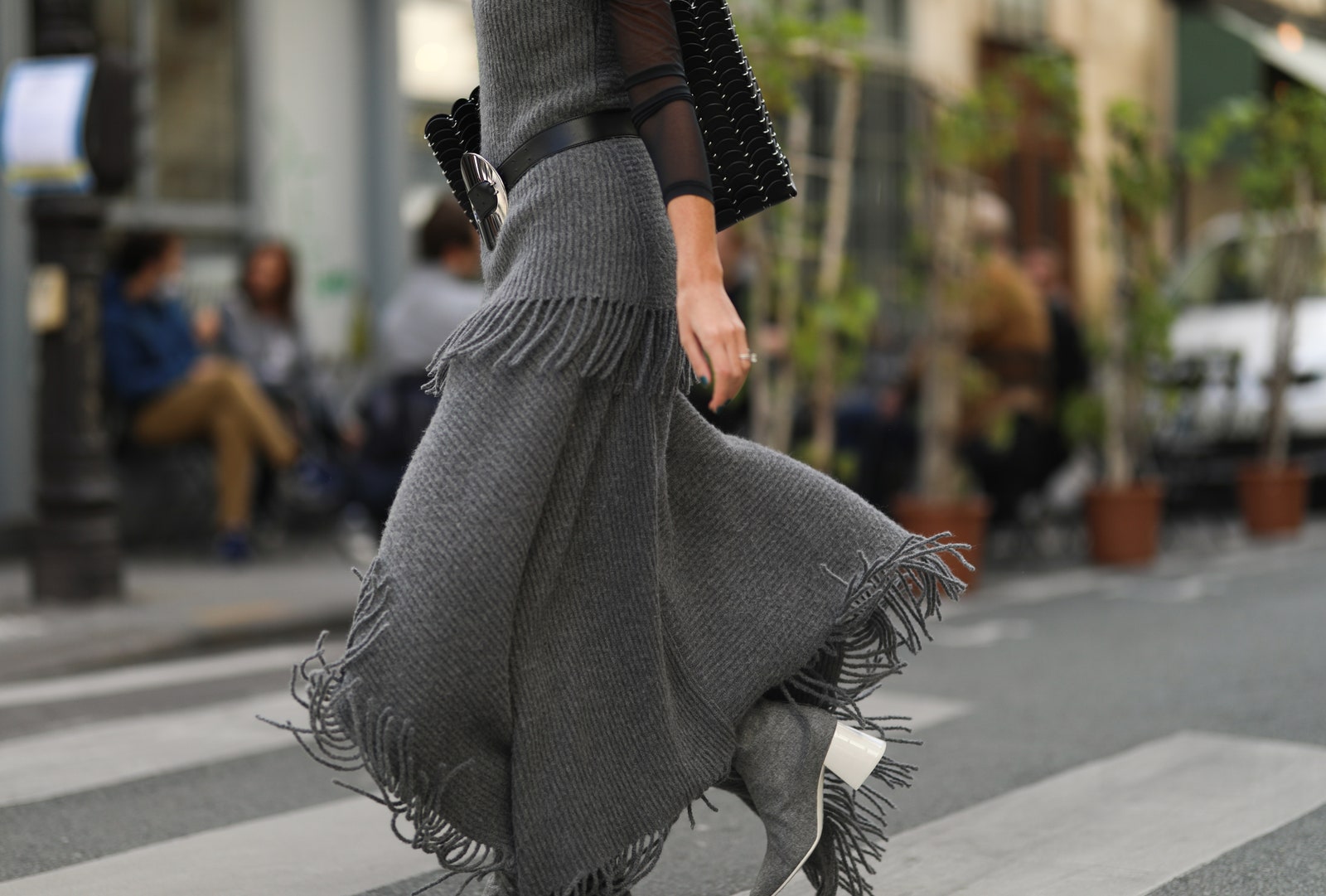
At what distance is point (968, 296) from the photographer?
8195 mm

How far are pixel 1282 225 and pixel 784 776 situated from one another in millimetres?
8181

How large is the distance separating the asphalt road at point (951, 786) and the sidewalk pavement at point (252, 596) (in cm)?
21

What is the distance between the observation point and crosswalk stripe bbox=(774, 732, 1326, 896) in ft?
11.2

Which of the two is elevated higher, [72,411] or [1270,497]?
[72,411]

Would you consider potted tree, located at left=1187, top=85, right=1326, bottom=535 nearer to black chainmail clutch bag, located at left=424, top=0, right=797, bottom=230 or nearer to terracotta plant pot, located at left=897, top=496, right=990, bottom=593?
terracotta plant pot, located at left=897, top=496, right=990, bottom=593

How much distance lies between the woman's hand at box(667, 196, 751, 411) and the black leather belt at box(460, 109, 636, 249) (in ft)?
0.63


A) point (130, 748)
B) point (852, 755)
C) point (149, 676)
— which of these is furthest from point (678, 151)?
point (149, 676)

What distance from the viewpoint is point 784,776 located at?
2789 mm

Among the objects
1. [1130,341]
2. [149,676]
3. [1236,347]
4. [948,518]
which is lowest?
[149,676]

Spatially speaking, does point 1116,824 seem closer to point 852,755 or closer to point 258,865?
point 852,755

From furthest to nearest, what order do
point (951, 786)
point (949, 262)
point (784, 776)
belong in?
point (949, 262) < point (951, 786) < point (784, 776)

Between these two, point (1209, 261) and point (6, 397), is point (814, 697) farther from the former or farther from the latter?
point (1209, 261)

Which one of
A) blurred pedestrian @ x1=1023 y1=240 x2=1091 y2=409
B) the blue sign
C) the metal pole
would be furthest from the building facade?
the blue sign

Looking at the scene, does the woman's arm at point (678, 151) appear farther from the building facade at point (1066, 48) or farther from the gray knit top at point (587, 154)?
the building facade at point (1066, 48)
